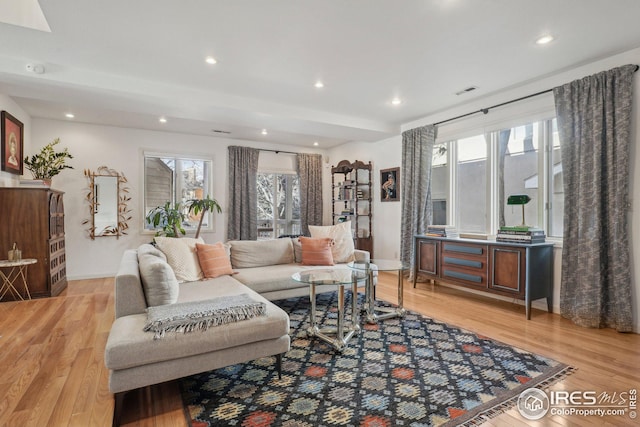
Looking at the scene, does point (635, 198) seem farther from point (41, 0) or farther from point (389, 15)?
point (41, 0)

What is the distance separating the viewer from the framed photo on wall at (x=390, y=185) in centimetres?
570

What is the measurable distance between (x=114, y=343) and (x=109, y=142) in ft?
16.2

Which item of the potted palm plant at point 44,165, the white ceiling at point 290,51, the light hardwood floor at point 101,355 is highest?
the white ceiling at point 290,51

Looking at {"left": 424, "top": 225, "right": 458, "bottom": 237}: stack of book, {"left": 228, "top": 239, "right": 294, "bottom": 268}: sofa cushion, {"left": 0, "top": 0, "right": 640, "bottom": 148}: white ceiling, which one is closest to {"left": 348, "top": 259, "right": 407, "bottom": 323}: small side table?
{"left": 228, "top": 239, "right": 294, "bottom": 268}: sofa cushion

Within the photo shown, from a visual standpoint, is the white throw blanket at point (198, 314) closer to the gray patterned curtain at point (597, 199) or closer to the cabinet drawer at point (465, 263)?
the cabinet drawer at point (465, 263)

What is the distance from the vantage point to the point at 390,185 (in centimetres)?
582

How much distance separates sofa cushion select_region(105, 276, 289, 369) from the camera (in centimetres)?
170

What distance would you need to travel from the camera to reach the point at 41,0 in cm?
230

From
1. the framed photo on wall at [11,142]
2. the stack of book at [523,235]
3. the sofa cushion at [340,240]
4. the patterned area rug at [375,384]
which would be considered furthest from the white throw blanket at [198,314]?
the framed photo on wall at [11,142]

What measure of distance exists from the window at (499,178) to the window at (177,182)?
4.31 m

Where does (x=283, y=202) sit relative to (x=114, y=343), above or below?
above

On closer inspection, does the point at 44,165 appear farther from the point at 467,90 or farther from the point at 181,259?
the point at 467,90

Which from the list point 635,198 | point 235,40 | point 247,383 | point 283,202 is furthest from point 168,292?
point 283,202

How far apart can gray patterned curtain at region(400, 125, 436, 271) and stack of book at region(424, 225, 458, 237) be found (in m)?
0.26
